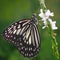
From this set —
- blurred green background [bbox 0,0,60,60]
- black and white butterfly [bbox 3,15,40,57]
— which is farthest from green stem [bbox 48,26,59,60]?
blurred green background [bbox 0,0,60,60]

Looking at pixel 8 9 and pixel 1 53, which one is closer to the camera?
pixel 1 53

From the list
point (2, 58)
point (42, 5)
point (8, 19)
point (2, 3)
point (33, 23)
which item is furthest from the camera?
point (2, 3)

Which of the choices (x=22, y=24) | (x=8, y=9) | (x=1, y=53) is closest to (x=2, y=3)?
(x=8, y=9)

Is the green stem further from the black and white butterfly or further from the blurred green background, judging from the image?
the blurred green background

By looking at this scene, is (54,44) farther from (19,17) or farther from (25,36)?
(19,17)

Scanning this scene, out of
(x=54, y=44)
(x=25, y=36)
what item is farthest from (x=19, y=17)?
(x=54, y=44)

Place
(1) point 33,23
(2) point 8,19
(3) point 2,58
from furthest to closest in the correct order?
(2) point 8,19 < (3) point 2,58 < (1) point 33,23

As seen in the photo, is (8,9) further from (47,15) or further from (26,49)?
(47,15)
